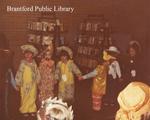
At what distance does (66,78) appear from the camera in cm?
147

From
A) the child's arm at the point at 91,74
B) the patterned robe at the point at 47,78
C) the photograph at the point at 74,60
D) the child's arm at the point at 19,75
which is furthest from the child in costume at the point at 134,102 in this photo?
the child's arm at the point at 19,75

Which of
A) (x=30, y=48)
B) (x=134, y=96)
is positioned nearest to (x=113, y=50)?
(x=134, y=96)

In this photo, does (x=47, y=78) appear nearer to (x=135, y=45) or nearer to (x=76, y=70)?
(x=76, y=70)

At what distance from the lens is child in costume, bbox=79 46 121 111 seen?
4.70 ft

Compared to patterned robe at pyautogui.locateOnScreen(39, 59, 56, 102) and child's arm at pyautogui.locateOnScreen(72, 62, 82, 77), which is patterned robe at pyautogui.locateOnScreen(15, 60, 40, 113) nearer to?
patterned robe at pyautogui.locateOnScreen(39, 59, 56, 102)

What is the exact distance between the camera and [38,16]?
1470mm

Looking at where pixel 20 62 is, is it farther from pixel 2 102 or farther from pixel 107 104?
pixel 107 104

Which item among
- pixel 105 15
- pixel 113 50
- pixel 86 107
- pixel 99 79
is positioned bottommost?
pixel 86 107

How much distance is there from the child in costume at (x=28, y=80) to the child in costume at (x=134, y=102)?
320mm

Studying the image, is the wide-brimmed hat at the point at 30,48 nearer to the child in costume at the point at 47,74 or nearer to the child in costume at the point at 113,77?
the child in costume at the point at 47,74

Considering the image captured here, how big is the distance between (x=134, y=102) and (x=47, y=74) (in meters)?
0.34

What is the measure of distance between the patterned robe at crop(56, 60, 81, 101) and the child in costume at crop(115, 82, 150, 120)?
0.59ft

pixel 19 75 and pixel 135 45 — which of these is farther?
pixel 19 75

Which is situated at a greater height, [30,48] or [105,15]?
[105,15]
